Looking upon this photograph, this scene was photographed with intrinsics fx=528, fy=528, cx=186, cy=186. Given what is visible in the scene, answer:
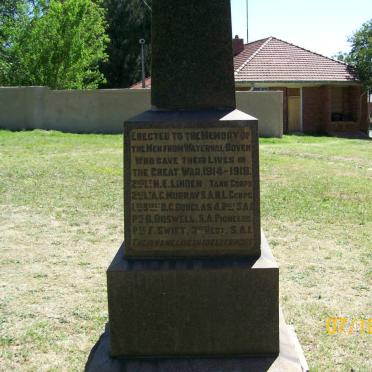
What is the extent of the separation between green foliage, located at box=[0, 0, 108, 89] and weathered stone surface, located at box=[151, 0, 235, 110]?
81.7 ft

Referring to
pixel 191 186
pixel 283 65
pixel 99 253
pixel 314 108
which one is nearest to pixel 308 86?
pixel 314 108

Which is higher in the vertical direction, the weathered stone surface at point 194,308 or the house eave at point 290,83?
the house eave at point 290,83

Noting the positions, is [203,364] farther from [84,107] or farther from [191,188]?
[84,107]

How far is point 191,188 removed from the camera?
320cm

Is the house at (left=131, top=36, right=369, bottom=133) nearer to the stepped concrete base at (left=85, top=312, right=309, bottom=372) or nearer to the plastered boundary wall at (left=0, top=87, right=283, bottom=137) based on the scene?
the plastered boundary wall at (left=0, top=87, right=283, bottom=137)

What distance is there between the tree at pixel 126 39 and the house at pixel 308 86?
9.40m

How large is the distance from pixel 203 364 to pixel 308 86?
2500cm

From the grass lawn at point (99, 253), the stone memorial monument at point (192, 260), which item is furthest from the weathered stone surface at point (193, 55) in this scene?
the grass lawn at point (99, 253)

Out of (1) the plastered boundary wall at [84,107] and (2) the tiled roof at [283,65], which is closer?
(1) the plastered boundary wall at [84,107]
